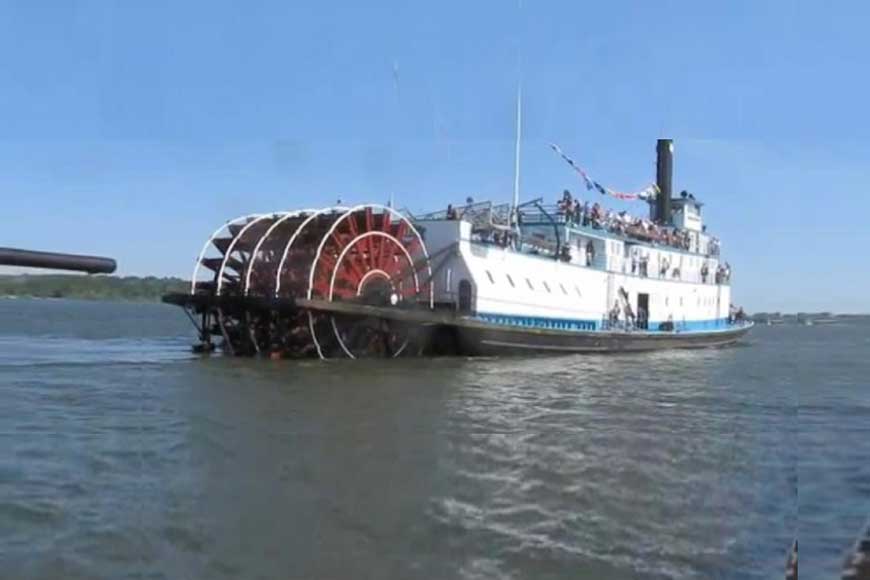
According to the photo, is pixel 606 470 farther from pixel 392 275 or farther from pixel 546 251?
pixel 546 251

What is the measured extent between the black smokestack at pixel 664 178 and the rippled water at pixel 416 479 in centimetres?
2471

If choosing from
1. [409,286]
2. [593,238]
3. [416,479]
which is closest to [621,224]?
[593,238]

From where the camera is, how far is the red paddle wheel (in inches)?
1103

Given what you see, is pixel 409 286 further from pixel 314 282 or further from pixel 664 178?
pixel 664 178

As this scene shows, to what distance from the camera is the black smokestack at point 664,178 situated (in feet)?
149

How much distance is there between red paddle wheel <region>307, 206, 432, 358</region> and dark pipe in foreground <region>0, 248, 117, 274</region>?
78.3 ft

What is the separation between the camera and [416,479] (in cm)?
1073

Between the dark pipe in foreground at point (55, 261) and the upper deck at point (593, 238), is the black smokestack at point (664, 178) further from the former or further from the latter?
the dark pipe in foreground at point (55, 261)

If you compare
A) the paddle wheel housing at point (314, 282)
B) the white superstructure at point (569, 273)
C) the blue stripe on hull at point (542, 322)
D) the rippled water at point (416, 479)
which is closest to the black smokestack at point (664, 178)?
the white superstructure at point (569, 273)

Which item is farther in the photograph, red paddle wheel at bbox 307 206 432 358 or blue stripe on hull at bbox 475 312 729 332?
blue stripe on hull at bbox 475 312 729 332

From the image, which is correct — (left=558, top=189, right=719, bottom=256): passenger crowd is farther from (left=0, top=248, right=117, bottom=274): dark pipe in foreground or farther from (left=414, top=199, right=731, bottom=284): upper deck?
(left=0, top=248, right=117, bottom=274): dark pipe in foreground

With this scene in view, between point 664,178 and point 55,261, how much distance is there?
4495 cm

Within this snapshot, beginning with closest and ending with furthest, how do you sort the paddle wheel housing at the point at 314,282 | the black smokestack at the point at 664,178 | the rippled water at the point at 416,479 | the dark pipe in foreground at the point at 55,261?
1. the dark pipe in foreground at the point at 55,261
2. the rippled water at the point at 416,479
3. the paddle wheel housing at the point at 314,282
4. the black smokestack at the point at 664,178

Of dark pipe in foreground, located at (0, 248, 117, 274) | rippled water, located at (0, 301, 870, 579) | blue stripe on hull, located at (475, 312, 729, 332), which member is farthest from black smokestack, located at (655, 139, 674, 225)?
dark pipe in foreground, located at (0, 248, 117, 274)
